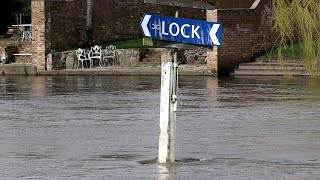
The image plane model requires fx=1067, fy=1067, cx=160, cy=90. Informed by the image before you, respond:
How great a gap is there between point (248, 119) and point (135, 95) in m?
8.00

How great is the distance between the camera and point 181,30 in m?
14.7

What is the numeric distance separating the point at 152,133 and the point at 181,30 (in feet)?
Answer: 14.4

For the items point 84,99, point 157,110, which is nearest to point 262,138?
point 157,110

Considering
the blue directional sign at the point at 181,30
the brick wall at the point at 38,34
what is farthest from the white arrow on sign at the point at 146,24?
the brick wall at the point at 38,34

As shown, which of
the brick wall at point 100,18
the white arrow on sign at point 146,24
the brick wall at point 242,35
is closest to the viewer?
the white arrow on sign at point 146,24

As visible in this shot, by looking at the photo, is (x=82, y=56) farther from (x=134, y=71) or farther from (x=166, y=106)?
(x=166, y=106)

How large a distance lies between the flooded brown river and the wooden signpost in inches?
15.5

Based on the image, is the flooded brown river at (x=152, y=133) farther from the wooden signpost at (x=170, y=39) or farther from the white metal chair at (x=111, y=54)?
the white metal chair at (x=111, y=54)

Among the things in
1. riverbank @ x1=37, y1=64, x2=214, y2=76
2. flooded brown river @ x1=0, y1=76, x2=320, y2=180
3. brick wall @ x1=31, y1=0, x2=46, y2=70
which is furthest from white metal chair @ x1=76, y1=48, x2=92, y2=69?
flooded brown river @ x1=0, y1=76, x2=320, y2=180

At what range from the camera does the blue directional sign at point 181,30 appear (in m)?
14.5

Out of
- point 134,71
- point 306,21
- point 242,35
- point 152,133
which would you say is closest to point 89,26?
point 134,71

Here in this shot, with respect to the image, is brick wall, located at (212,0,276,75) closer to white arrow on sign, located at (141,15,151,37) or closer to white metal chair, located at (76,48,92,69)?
white metal chair, located at (76,48,92,69)

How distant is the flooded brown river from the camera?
14.1 metres

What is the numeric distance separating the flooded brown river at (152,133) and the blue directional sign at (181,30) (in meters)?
1.71
